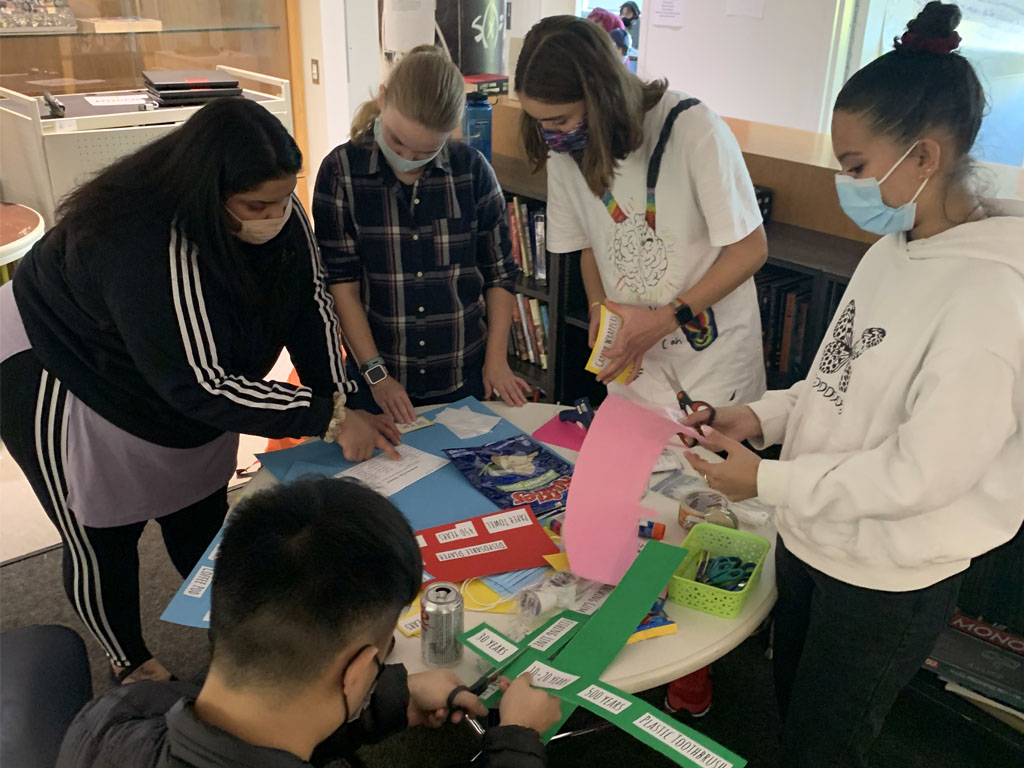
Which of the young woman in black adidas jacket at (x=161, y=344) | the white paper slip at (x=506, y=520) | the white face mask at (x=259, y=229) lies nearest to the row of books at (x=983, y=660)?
the white paper slip at (x=506, y=520)

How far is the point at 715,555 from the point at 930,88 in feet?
2.56

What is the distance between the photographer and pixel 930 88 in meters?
1.10

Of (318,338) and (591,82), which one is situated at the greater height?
(591,82)

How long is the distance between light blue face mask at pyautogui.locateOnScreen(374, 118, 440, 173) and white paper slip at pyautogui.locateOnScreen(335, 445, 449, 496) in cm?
60

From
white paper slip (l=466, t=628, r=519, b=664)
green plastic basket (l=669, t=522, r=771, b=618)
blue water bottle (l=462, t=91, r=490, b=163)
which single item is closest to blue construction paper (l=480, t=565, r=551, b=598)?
white paper slip (l=466, t=628, r=519, b=664)

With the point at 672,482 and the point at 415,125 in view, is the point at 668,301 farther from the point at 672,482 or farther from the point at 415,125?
the point at 415,125

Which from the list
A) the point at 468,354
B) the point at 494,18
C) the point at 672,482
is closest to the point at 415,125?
the point at 468,354

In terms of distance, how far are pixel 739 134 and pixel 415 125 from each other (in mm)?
1325

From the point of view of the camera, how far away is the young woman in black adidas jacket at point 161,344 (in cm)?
144

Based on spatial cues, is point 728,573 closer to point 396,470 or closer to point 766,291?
point 396,470

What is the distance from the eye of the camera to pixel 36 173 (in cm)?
301

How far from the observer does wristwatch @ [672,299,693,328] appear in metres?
1.79

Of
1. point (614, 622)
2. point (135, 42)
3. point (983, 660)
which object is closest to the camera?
point (614, 622)

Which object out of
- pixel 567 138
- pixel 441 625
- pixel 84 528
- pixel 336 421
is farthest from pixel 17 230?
pixel 441 625
